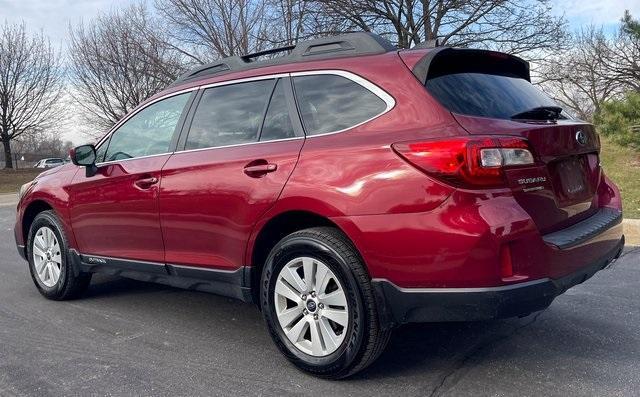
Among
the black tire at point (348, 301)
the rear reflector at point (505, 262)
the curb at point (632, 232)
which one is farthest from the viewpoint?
the curb at point (632, 232)

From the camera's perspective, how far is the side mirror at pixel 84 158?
4.73m

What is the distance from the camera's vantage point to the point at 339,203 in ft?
10.1

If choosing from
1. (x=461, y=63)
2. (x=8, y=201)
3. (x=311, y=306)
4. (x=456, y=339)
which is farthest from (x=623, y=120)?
(x=8, y=201)

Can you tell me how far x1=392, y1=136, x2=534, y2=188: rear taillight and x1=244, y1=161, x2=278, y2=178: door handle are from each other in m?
0.88

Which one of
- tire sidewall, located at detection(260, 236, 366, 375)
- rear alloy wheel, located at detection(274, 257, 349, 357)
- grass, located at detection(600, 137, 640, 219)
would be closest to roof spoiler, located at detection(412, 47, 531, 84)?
tire sidewall, located at detection(260, 236, 366, 375)

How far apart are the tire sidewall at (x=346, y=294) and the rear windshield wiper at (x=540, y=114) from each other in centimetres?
123

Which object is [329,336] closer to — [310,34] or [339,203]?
[339,203]

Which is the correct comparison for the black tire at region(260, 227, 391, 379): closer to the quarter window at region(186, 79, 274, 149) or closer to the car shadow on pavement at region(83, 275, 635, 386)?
the car shadow on pavement at region(83, 275, 635, 386)

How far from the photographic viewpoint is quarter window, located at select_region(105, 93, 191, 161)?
4.31 m

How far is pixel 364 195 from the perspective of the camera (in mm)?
3010

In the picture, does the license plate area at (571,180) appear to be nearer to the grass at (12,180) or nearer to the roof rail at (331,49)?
the roof rail at (331,49)

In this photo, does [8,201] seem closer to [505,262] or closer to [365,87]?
[365,87]

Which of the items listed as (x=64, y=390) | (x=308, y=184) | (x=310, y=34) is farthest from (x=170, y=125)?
(x=310, y=34)

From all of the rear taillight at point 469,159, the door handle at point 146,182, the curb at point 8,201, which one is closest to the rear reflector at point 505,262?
the rear taillight at point 469,159
